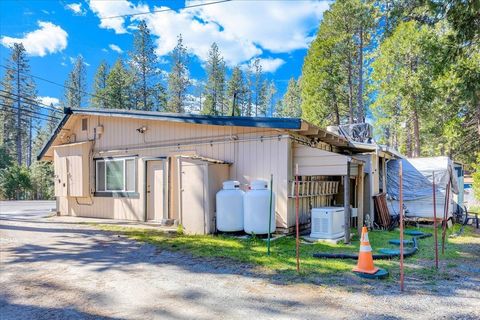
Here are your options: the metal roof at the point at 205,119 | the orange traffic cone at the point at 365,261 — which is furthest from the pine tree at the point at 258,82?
the orange traffic cone at the point at 365,261

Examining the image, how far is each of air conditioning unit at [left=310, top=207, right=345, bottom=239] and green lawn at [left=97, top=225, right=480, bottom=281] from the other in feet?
1.42

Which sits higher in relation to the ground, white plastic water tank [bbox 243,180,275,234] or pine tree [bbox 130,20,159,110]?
pine tree [bbox 130,20,159,110]

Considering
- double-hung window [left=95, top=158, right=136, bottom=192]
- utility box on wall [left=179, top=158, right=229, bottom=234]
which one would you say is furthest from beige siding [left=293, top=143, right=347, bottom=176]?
double-hung window [left=95, top=158, right=136, bottom=192]

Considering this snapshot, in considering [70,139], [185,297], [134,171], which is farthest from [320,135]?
[70,139]

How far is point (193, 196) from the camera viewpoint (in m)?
7.27

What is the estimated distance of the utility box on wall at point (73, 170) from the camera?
10.4 metres

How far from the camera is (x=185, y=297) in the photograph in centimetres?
352

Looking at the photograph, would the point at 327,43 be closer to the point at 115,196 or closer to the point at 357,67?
the point at 357,67

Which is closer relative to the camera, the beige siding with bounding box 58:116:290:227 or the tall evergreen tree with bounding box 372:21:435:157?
the beige siding with bounding box 58:116:290:227

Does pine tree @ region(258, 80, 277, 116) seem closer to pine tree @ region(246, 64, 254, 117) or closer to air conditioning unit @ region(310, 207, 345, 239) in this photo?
pine tree @ region(246, 64, 254, 117)

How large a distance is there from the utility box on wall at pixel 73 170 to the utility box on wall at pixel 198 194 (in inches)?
180

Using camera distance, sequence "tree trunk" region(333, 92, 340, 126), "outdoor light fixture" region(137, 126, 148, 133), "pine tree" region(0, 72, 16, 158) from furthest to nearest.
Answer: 1. "pine tree" region(0, 72, 16, 158)
2. "tree trunk" region(333, 92, 340, 126)
3. "outdoor light fixture" region(137, 126, 148, 133)

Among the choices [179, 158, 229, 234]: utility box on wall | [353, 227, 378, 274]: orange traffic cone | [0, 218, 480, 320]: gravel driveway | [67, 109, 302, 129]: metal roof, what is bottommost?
[0, 218, 480, 320]: gravel driveway

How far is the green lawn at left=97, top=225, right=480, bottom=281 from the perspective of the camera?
4.62 metres
